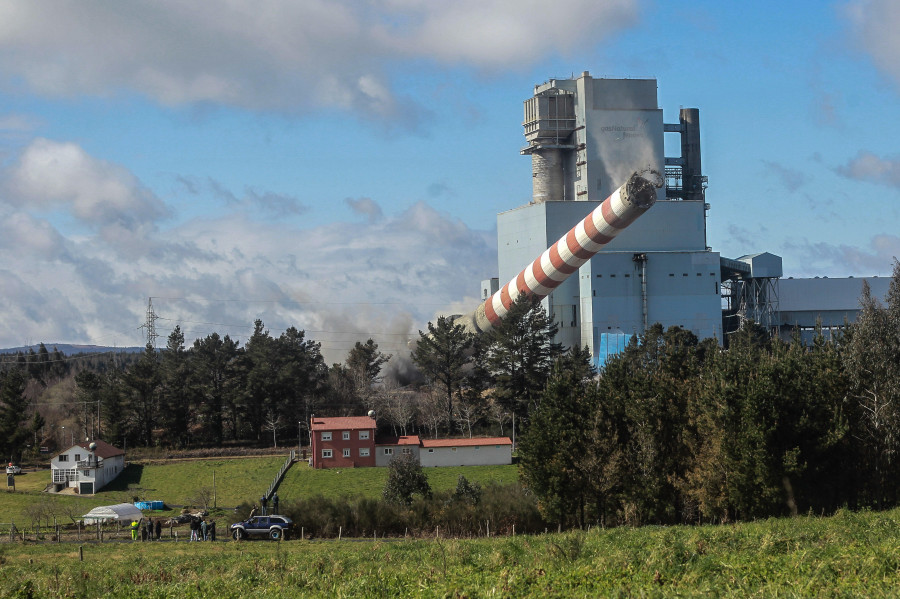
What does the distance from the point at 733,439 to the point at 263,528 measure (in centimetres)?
1863

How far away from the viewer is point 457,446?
65.6 meters

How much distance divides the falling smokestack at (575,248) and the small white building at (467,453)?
50.2 ft

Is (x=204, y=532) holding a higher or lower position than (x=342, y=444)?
lower

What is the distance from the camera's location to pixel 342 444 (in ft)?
214

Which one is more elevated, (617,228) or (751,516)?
(617,228)

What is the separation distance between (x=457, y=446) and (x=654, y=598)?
4844cm

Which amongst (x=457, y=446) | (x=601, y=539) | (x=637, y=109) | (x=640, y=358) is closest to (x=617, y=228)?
(x=640, y=358)

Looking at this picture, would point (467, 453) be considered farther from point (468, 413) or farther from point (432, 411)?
point (432, 411)

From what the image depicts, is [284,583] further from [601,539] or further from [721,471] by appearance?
[721,471]

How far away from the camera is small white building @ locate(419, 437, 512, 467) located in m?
65.2

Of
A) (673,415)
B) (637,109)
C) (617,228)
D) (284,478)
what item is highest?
(637,109)

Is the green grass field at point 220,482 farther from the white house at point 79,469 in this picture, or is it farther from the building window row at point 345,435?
the building window row at point 345,435

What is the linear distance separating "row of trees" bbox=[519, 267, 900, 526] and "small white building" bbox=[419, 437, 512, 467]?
23.4m

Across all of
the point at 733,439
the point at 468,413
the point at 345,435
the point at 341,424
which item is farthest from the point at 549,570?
the point at 468,413
